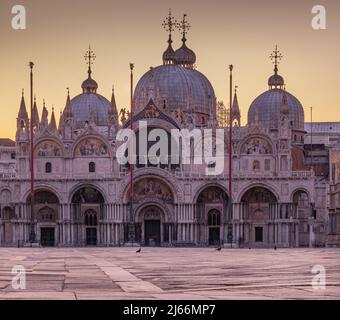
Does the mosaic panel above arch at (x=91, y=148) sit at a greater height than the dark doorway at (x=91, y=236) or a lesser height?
greater

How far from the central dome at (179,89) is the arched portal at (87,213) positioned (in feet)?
34.2

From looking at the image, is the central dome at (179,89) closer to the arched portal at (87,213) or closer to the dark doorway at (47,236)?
the arched portal at (87,213)

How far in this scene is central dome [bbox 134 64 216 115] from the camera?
95.3 m

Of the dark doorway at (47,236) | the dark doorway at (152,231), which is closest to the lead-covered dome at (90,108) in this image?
the dark doorway at (47,236)

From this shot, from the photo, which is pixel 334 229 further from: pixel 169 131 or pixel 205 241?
pixel 169 131

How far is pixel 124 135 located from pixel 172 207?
7778mm

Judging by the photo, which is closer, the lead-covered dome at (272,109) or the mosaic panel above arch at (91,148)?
the mosaic panel above arch at (91,148)

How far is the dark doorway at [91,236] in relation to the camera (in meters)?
86.4

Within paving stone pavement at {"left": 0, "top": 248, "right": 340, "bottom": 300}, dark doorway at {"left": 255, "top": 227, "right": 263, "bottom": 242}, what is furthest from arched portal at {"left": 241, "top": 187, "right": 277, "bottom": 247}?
paving stone pavement at {"left": 0, "top": 248, "right": 340, "bottom": 300}

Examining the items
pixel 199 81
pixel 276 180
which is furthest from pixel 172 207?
pixel 199 81

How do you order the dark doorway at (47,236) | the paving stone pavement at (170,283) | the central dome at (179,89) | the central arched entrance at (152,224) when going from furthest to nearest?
the central dome at (179,89) < the dark doorway at (47,236) < the central arched entrance at (152,224) < the paving stone pavement at (170,283)

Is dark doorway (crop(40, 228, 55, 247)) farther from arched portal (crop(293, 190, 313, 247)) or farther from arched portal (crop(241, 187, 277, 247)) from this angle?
arched portal (crop(293, 190, 313, 247))

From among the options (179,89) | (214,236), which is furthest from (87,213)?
(179,89)

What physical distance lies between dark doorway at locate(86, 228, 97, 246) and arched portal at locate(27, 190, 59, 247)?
2.94 m
